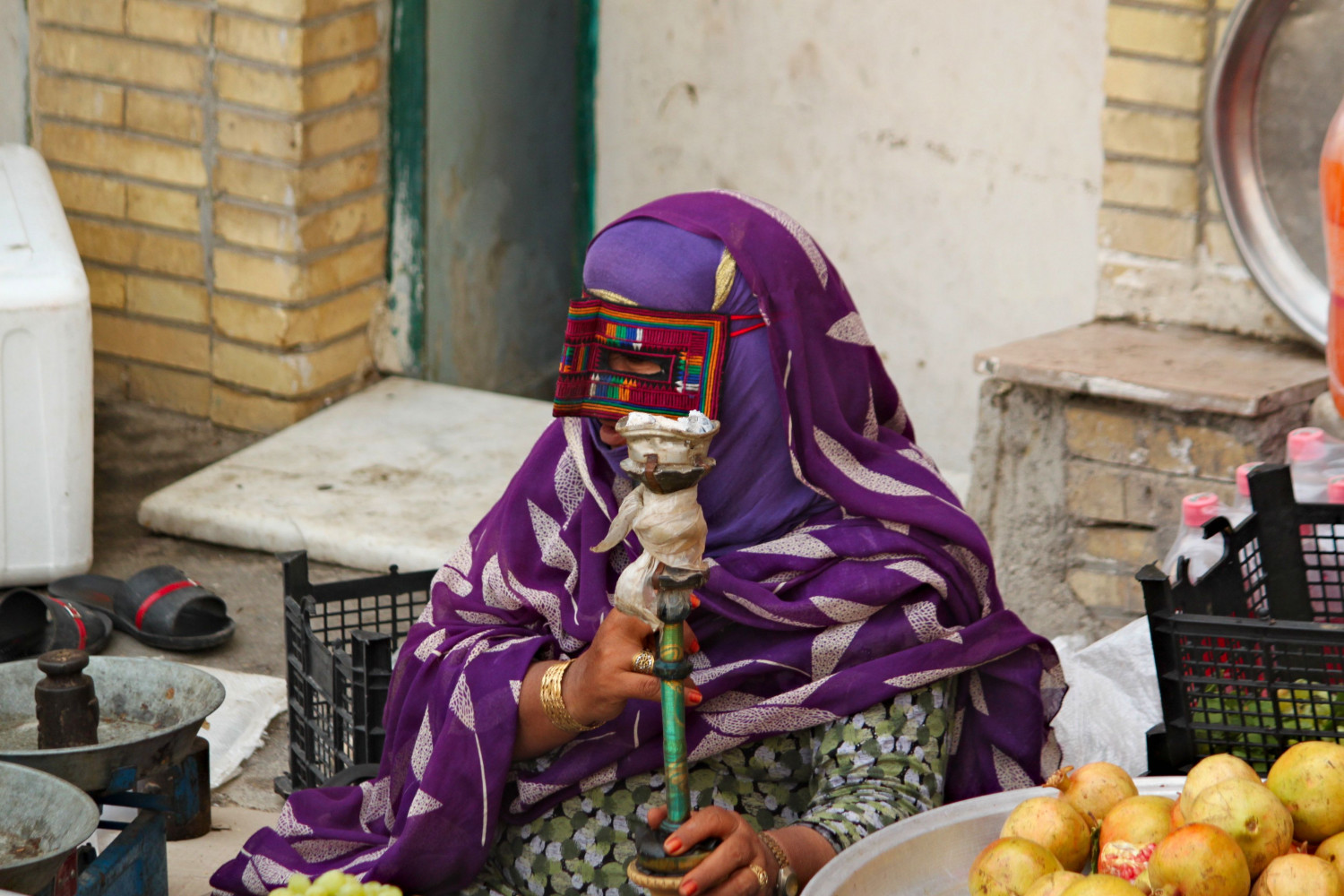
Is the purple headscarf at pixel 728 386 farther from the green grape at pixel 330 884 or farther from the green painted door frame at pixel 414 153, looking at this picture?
the green painted door frame at pixel 414 153

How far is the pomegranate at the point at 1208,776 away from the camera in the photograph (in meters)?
1.55

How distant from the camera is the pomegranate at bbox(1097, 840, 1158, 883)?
1490 millimetres

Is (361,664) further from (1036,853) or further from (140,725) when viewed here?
(1036,853)

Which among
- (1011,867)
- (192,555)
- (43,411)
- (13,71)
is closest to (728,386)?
(1011,867)

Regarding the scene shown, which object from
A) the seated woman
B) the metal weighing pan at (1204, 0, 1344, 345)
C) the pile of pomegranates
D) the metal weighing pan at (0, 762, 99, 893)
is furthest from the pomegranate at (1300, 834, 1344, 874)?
the metal weighing pan at (1204, 0, 1344, 345)

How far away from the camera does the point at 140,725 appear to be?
2328mm

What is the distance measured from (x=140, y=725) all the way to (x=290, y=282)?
2.25m

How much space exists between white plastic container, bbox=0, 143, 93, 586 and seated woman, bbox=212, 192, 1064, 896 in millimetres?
1945

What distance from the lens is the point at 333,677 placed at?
238 centimetres

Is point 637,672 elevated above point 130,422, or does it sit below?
above

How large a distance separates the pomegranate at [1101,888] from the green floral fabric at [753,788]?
17.8 inches

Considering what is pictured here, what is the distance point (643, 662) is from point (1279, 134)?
2360 millimetres

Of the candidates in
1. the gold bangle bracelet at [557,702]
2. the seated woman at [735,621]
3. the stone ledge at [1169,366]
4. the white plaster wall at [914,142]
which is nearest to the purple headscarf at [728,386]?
the seated woman at [735,621]

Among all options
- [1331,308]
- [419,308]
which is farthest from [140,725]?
[419,308]
